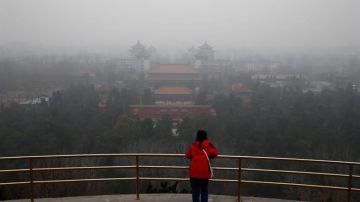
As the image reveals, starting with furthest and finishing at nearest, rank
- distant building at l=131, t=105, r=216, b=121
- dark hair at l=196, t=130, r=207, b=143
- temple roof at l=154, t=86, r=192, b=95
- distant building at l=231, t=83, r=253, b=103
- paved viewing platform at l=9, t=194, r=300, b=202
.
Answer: temple roof at l=154, t=86, r=192, b=95 < distant building at l=231, t=83, r=253, b=103 < distant building at l=131, t=105, r=216, b=121 < paved viewing platform at l=9, t=194, r=300, b=202 < dark hair at l=196, t=130, r=207, b=143

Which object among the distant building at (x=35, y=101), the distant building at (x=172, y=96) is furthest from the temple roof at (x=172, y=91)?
the distant building at (x=35, y=101)

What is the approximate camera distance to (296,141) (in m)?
15.3

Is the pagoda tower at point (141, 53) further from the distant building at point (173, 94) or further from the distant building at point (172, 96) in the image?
the distant building at point (172, 96)

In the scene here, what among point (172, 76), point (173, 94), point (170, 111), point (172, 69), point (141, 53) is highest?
point (141, 53)

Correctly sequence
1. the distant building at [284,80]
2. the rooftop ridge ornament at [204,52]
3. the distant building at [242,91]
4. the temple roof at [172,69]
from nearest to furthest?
the distant building at [242,91] < the distant building at [284,80] < the temple roof at [172,69] < the rooftop ridge ornament at [204,52]

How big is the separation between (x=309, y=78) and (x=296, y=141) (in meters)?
28.9

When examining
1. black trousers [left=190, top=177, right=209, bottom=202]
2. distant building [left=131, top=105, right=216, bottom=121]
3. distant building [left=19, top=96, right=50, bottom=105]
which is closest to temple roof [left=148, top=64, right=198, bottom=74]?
distant building [left=131, top=105, right=216, bottom=121]

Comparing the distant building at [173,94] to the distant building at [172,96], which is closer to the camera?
the distant building at [173,94]

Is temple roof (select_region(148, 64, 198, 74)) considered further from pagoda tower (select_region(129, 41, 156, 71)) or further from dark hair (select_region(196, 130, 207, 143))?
dark hair (select_region(196, 130, 207, 143))

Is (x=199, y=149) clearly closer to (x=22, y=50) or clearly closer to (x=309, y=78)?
(x=309, y=78)

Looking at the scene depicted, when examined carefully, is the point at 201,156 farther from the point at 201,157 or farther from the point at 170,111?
the point at 170,111

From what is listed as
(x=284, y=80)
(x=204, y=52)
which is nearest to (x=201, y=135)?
(x=284, y=80)

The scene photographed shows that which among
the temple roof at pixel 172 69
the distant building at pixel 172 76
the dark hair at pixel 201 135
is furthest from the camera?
the temple roof at pixel 172 69

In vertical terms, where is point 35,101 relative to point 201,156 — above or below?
below
